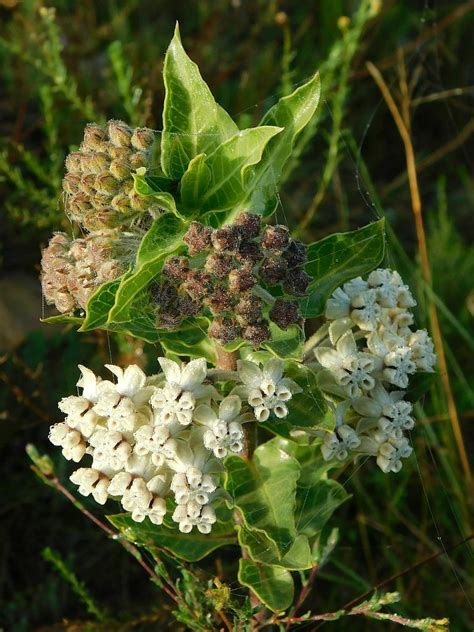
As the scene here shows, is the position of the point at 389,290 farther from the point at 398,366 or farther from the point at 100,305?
the point at 100,305

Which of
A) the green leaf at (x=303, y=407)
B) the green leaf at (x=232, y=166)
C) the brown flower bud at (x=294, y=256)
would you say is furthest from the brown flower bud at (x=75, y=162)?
the green leaf at (x=303, y=407)

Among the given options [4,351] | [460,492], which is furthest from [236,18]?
[460,492]

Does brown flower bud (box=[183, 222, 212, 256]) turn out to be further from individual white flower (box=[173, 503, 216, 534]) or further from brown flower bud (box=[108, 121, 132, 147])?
individual white flower (box=[173, 503, 216, 534])

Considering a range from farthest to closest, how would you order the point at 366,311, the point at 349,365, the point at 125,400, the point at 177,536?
the point at 177,536
the point at 366,311
the point at 349,365
the point at 125,400

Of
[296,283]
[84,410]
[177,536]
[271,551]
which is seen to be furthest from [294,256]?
[177,536]

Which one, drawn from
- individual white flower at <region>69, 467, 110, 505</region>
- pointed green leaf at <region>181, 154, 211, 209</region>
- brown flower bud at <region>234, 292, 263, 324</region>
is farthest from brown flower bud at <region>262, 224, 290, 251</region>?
individual white flower at <region>69, 467, 110, 505</region>
